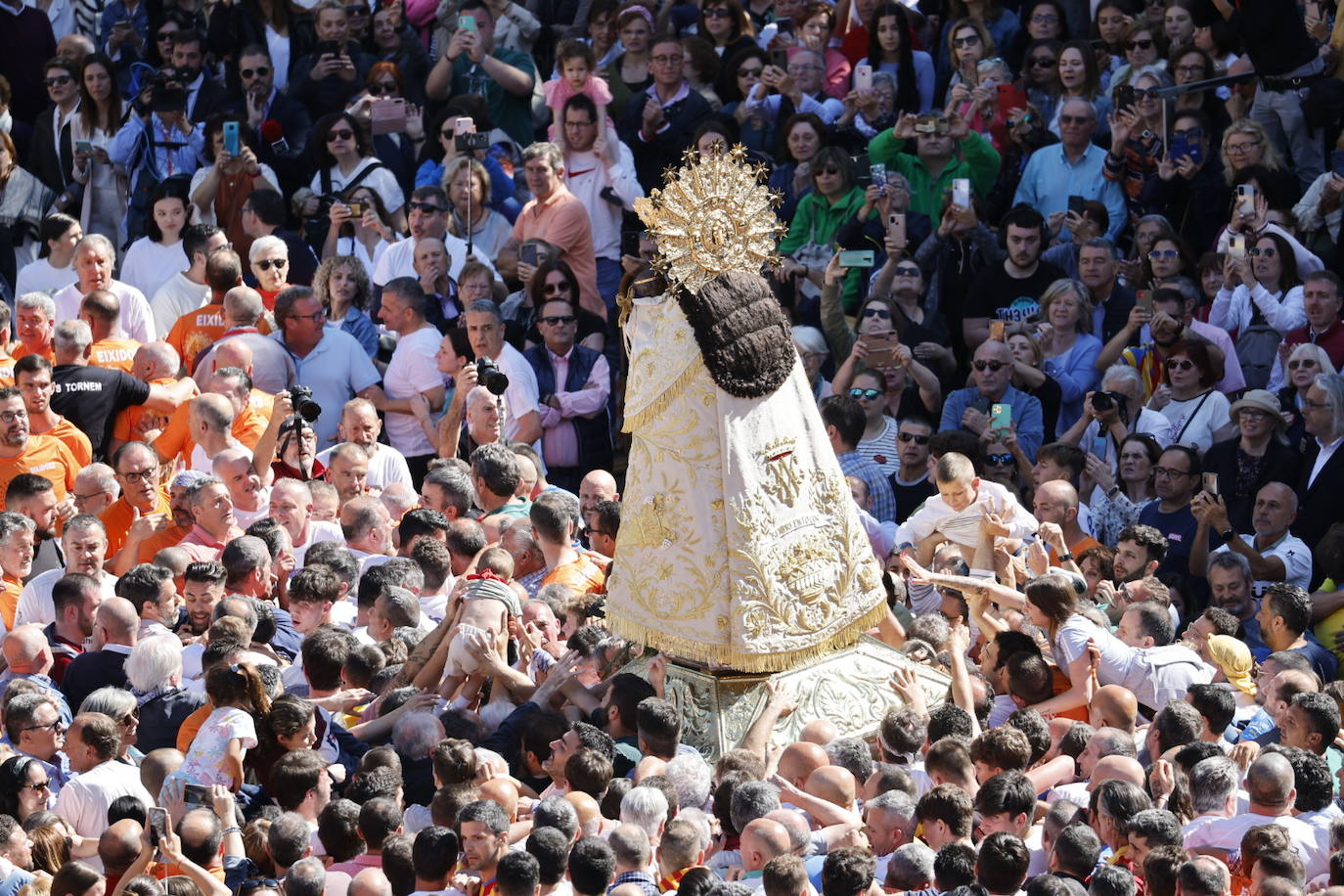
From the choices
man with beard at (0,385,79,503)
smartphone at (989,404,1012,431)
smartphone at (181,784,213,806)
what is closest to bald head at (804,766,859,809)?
smartphone at (181,784,213,806)

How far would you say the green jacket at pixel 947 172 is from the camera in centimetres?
1566

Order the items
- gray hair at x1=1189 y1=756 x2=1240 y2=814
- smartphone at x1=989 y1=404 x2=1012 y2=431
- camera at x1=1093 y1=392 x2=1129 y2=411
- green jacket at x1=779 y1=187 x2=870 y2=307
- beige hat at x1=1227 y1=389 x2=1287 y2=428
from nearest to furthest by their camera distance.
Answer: gray hair at x1=1189 y1=756 x2=1240 y2=814 → beige hat at x1=1227 y1=389 x2=1287 y2=428 → smartphone at x1=989 y1=404 x2=1012 y2=431 → camera at x1=1093 y1=392 x2=1129 y2=411 → green jacket at x1=779 y1=187 x2=870 y2=307

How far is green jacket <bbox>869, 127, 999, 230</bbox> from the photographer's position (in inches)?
617

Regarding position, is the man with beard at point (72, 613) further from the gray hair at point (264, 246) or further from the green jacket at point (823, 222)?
the green jacket at point (823, 222)

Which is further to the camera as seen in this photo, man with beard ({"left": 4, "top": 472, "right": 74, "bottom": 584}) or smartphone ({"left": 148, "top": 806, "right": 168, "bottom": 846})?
man with beard ({"left": 4, "top": 472, "right": 74, "bottom": 584})

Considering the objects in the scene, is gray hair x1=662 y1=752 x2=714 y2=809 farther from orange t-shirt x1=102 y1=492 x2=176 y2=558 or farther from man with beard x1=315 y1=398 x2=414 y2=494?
man with beard x1=315 y1=398 x2=414 y2=494

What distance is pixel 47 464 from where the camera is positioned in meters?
12.5

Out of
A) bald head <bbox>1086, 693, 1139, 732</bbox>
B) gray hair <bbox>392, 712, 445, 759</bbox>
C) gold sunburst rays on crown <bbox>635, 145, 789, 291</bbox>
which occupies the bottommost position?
bald head <bbox>1086, 693, 1139, 732</bbox>

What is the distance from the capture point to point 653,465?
A: 9.88m

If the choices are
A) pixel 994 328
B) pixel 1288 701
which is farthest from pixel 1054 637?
pixel 994 328

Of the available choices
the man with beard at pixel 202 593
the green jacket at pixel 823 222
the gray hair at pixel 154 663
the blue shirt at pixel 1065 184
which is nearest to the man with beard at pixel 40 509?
the man with beard at pixel 202 593

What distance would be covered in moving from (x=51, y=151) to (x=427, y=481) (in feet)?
19.6

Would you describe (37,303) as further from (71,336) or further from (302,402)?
(302,402)

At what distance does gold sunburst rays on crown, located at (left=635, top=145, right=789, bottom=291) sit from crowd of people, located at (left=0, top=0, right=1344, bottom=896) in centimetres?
91
